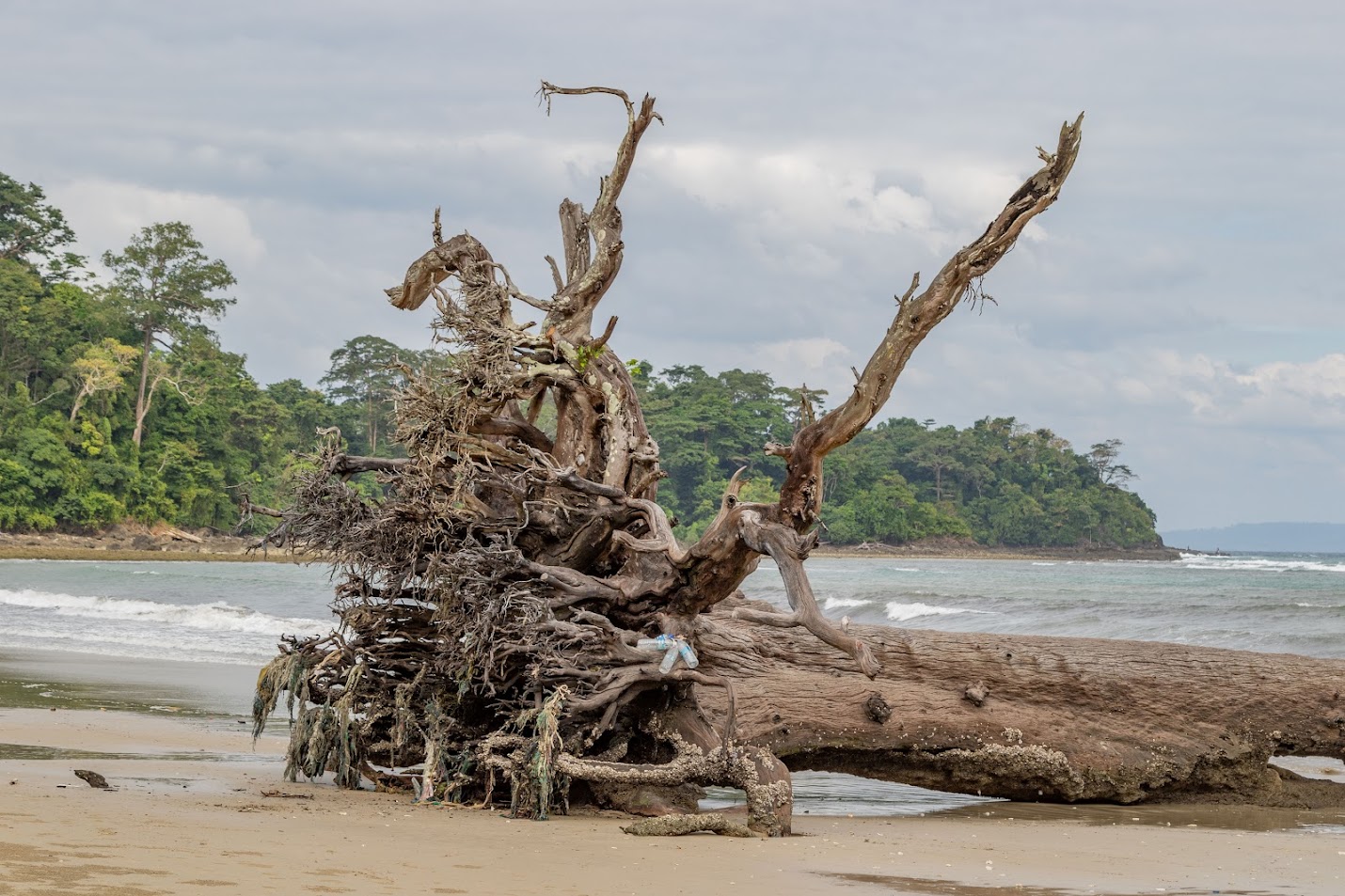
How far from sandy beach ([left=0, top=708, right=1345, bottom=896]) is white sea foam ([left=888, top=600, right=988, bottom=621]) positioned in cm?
1834

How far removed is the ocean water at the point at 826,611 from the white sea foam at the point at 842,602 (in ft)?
0.17

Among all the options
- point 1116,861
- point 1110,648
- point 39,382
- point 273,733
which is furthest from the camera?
point 39,382

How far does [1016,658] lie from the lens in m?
9.05

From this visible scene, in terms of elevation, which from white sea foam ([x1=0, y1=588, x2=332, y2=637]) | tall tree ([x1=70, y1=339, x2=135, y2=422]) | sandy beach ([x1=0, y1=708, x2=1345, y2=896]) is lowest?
white sea foam ([x1=0, y1=588, x2=332, y2=637])

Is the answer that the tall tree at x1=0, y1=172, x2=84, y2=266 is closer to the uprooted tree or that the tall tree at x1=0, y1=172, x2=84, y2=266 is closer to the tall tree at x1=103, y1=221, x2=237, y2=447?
the tall tree at x1=103, y1=221, x2=237, y2=447

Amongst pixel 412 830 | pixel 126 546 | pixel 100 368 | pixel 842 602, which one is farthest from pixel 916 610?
pixel 100 368

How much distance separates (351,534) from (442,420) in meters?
0.92

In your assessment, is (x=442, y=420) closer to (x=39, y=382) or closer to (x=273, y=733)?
(x=273, y=733)

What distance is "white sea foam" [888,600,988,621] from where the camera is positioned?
1059 inches

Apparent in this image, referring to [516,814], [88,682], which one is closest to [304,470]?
[516,814]

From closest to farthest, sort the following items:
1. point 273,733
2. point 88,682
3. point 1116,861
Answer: point 1116,861, point 273,733, point 88,682

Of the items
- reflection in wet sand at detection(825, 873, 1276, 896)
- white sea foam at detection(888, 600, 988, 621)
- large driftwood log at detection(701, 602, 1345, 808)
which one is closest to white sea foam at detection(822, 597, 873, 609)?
white sea foam at detection(888, 600, 988, 621)

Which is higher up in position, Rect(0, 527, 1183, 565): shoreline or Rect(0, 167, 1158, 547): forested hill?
Rect(0, 167, 1158, 547): forested hill

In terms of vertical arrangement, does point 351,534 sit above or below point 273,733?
above
